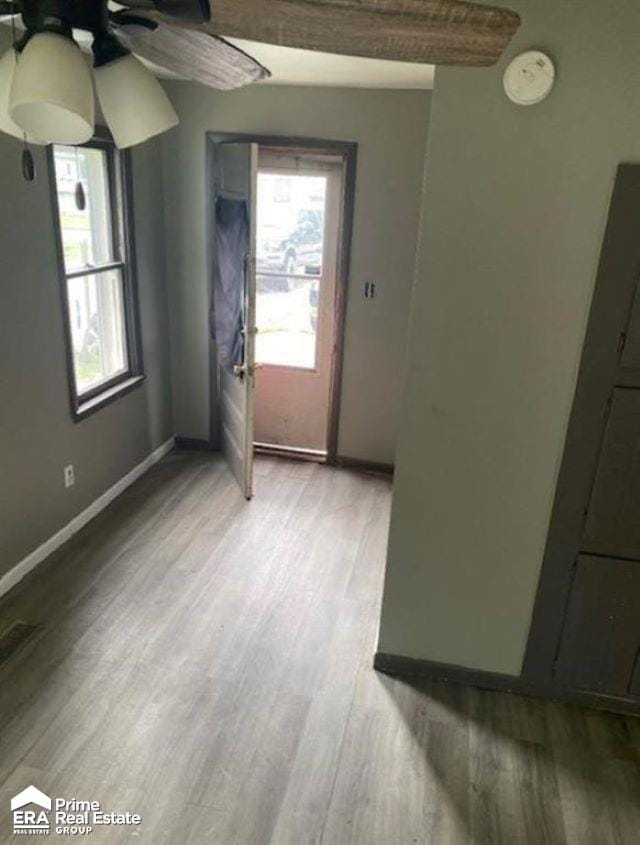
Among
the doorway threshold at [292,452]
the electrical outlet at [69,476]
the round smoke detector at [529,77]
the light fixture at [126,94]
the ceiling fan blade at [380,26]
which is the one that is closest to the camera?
the ceiling fan blade at [380,26]

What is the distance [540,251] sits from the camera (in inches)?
77.0

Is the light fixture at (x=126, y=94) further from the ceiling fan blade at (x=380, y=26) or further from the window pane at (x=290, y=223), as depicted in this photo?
the window pane at (x=290, y=223)

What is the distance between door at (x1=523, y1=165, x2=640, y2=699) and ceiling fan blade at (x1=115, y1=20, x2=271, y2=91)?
115cm

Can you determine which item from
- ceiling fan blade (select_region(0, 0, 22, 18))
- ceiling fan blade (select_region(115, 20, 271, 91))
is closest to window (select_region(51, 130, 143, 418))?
ceiling fan blade (select_region(115, 20, 271, 91))

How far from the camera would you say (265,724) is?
228cm

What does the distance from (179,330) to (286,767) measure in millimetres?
2952

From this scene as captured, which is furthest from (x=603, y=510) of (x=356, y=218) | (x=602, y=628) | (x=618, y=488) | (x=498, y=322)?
(x=356, y=218)

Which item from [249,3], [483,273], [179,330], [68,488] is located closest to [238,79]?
[249,3]

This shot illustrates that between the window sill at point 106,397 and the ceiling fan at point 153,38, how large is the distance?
2.28 m

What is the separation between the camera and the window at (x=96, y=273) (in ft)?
10.4

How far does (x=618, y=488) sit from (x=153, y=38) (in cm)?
191

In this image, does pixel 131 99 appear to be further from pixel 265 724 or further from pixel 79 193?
pixel 79 193

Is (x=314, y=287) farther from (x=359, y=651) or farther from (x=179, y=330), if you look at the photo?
(x=359, y=651)

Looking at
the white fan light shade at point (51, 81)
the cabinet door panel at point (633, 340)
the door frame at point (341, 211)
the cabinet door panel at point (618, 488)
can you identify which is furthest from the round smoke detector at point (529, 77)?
the door frame at point (341, 211)
